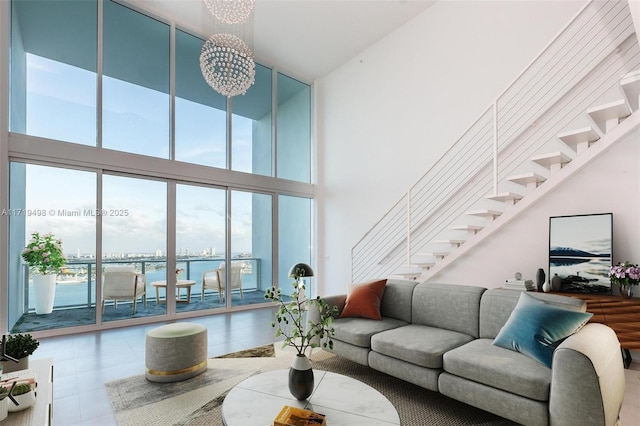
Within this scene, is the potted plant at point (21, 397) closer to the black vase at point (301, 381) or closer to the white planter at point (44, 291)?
the black vase at point (301, 381)

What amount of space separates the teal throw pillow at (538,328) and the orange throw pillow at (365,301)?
118cm

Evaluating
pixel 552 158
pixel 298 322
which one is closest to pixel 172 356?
pixel 298 322

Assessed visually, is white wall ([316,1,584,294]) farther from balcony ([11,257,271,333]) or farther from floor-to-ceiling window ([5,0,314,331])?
balcony ([11,257,271,333])

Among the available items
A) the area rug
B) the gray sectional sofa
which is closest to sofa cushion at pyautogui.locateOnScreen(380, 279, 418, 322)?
the gray sectional sofa

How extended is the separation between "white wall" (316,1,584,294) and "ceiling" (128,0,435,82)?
0.28m

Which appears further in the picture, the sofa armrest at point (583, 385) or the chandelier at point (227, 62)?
the chandelier at point (227, 62)

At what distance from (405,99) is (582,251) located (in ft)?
11.4

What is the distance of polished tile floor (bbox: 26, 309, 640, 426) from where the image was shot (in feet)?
8.14

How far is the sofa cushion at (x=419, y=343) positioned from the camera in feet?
8.13

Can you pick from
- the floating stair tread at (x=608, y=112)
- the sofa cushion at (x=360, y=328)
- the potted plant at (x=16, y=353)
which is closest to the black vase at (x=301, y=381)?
the sofa cushion at (x=360, y=328)

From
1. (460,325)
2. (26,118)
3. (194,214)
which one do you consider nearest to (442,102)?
(460,325)

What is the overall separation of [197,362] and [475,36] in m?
5.45

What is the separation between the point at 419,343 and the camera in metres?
2.62

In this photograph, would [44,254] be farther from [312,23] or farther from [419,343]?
[312,23]
